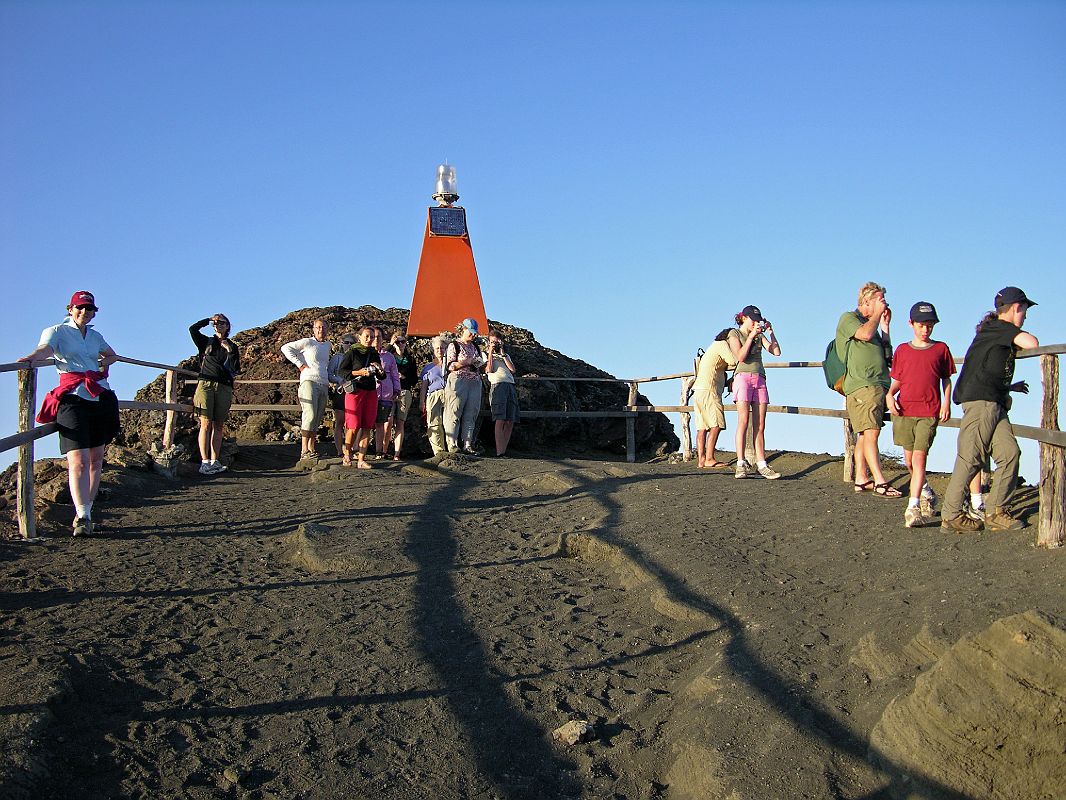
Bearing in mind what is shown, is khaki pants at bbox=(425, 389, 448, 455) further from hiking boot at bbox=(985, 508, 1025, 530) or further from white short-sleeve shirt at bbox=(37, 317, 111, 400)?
hiking boot at bbox=(985, 508, 1025, 530)

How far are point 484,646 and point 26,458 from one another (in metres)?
3.63

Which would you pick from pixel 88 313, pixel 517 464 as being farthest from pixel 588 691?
pixel 517 464

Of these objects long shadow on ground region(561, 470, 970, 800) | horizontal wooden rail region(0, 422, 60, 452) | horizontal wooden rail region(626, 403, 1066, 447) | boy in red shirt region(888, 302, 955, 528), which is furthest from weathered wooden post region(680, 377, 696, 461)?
horizontal wooden rail region(0, 422, 60, 452)

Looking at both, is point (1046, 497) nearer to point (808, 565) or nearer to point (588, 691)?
point (808, 565)

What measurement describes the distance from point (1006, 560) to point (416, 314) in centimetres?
1197

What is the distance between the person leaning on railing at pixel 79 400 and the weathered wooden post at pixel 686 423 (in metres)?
7.64

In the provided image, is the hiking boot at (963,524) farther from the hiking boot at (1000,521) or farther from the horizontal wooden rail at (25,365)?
the horizontal wooden rail at (25,365)

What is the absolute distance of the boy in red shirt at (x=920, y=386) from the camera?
698 cm

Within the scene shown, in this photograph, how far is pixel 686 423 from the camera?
12.8 meters

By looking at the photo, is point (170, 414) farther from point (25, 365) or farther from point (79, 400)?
point (25, 365)

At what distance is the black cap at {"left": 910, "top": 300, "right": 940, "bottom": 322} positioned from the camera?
6.96m

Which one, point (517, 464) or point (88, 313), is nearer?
point (88, 313)

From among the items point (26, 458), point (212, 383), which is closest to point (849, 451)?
point (212, 383)

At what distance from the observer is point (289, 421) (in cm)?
1435
